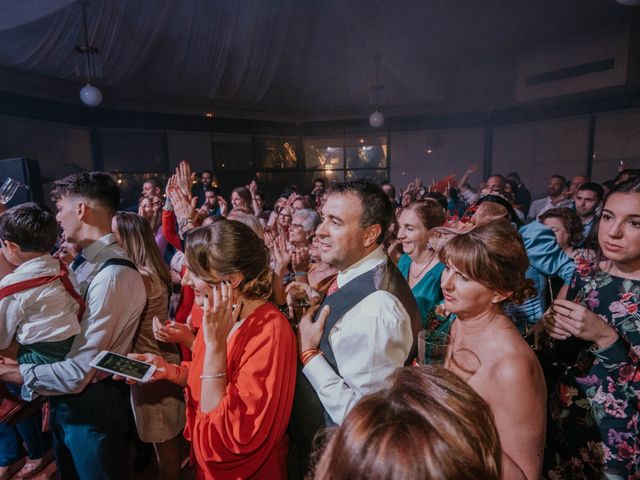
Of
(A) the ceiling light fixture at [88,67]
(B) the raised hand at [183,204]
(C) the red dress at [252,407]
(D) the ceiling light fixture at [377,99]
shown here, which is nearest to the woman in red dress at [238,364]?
(C) the red dress at [252,407]

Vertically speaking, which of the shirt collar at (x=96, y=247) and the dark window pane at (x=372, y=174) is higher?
the dark window pane at (x=372, y=174)

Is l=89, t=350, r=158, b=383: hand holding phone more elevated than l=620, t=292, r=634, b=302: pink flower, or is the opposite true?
l=620, t=292, r=634, b=302: pink flower

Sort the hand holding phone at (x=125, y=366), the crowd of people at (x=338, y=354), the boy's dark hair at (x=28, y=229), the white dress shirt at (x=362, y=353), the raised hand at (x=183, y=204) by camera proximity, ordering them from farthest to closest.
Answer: the raised hand at (x=183, y=204), the boy's dark hair at (x=28, y=229), the hand holding phone at (x=125, y=366), the white dress shirt at (x=362, y=353), the crowd of people at (x=338, y=354)

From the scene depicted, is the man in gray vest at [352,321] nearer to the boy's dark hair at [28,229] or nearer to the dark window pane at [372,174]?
the boy's dark hair at [28,229]

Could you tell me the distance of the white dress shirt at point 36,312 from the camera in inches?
63.6

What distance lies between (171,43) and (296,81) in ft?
10.6

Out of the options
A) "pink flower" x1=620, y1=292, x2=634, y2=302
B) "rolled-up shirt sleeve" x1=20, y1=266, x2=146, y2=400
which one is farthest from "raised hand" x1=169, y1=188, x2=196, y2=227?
"pink flower" x1=620, y1=292, x2=634, y2=302

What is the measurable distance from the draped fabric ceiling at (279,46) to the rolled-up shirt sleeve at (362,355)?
4435mm

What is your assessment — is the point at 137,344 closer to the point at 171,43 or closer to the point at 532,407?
the point at 532,407

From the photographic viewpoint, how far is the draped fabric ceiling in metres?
5.23

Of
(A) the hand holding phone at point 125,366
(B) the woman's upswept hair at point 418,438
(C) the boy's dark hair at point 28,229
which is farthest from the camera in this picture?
(C) the boy's dark hair at point 28,229

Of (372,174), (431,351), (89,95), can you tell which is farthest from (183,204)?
(372,174)

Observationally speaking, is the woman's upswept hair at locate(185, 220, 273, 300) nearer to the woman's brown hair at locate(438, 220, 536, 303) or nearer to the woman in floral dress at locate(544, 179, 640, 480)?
the woman's brown hair at locate(438, 220, 536, 303)

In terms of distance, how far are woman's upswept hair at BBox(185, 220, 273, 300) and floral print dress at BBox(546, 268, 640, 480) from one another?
1244 mm
